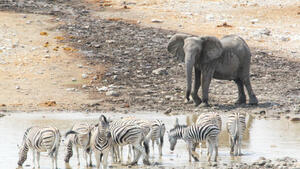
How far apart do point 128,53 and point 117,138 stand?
509 inches

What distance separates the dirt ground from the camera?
846 inches

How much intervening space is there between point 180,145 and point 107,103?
5472 mm

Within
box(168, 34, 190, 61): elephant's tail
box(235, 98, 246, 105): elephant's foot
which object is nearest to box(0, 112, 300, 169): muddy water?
box(235, 98, 246, 105): elephant's foot

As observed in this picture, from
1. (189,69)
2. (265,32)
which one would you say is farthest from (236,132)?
(265,32)

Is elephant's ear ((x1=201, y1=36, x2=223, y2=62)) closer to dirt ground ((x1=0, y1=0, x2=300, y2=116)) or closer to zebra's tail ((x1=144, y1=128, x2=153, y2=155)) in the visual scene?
dirt ground ((x1=0, y1=0, x2=300, y2=116))

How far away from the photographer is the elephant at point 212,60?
68.4ft

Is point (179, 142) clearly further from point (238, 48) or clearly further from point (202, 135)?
point (238, 48)

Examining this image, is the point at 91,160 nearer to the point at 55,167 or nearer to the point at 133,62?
the point at 55,167

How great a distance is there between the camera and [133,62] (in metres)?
25.2

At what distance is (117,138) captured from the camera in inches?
535

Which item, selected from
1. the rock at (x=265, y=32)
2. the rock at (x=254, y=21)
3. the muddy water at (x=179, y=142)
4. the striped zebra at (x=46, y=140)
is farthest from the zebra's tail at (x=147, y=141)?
the rock at (x=254, y=21)

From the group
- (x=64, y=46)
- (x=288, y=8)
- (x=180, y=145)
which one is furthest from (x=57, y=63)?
(x=288, y=8)

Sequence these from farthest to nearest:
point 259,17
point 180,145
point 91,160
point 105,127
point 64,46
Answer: point 259,17 → point 64,46 → point 180,145 → point 91,160 → point 105,127

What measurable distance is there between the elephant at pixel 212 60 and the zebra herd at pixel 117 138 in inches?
239
